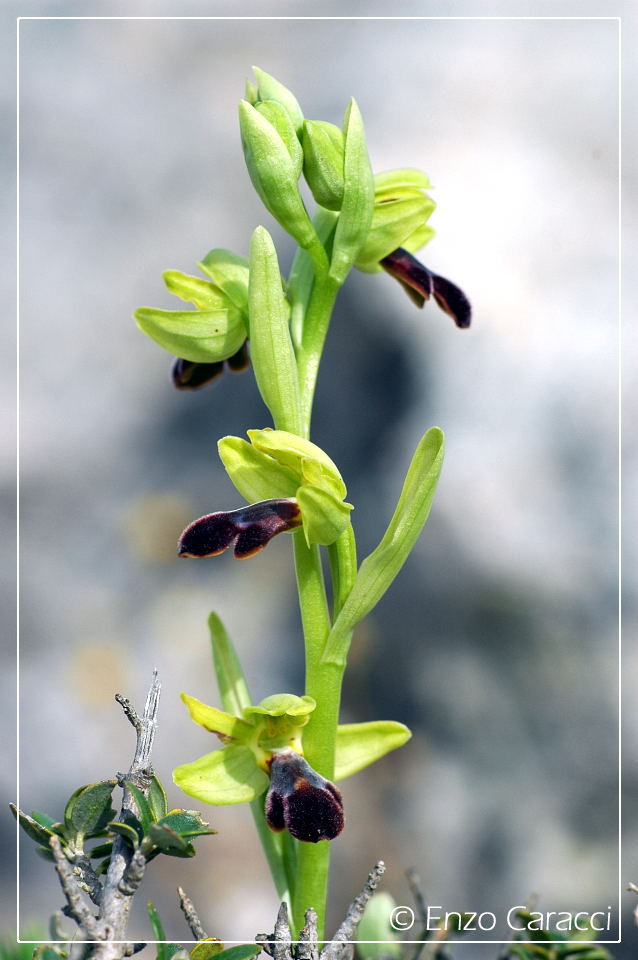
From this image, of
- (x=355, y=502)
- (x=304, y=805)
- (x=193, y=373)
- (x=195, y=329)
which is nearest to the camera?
(x=304, y=805)

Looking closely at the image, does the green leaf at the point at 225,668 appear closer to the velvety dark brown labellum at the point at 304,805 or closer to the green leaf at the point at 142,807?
the velvety dark brown labellum at the point at 304,805

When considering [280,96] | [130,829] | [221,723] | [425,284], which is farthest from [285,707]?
[280,96]

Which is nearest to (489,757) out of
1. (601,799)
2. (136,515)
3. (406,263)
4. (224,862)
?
(601,799)

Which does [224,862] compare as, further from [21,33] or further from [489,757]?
[21,33]

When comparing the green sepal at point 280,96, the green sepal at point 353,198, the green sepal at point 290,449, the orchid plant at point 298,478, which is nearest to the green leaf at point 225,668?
the orchid plant at point 298,478

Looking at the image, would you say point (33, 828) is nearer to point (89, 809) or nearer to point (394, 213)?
point (89, 809)
